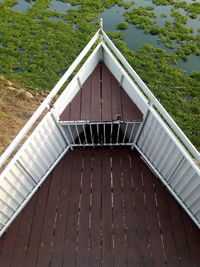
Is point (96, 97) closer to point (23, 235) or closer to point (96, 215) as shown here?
point (96, 215)

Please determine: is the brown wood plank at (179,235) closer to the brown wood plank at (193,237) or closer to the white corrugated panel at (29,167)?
the brown wood plank at (193,237)

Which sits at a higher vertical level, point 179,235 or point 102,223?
point 102,223

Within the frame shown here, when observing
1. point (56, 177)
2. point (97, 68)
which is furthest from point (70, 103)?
point (56, 177)

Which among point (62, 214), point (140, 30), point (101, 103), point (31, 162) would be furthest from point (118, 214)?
point (140, 30)

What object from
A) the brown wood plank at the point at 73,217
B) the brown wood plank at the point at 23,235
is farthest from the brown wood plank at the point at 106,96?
the brown wood plank at the point at 23,235

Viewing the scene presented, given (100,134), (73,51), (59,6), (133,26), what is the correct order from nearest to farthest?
(100,134), (73,51), (133,26), (59,6)

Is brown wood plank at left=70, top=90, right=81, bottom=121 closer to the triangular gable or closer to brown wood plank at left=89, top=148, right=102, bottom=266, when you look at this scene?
the triangular gable

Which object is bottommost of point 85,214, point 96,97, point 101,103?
point 85,214
